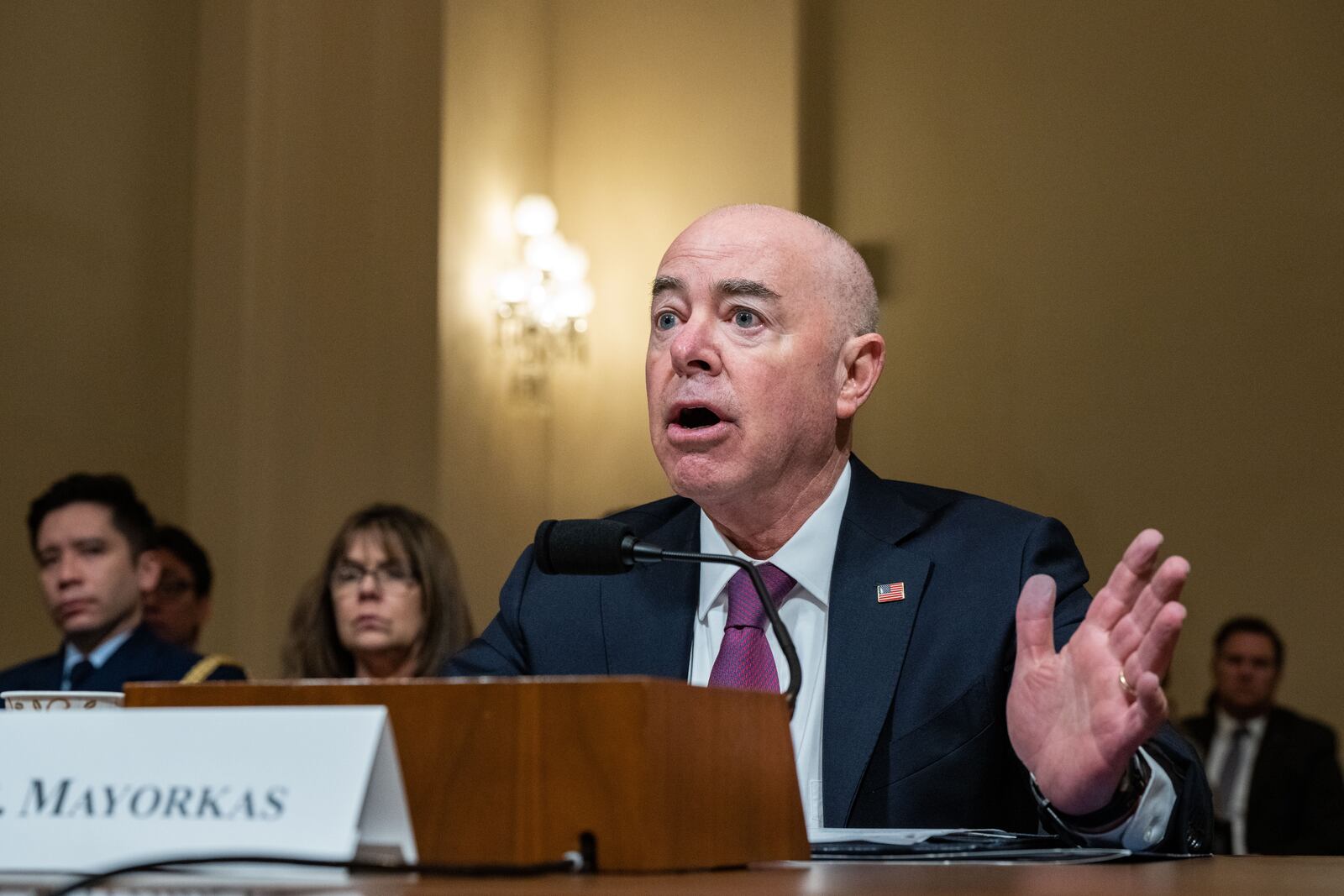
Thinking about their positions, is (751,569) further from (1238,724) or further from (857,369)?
(1238,724)

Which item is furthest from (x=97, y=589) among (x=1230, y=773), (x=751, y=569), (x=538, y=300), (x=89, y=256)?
(x=1230, y=773)

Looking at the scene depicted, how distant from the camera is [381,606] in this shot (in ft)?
13.7

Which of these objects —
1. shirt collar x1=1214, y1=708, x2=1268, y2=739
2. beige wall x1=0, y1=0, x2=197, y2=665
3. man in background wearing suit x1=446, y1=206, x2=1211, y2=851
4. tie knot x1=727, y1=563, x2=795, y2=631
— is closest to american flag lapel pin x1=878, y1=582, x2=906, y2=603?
man in background wearing suit x1=446, y1=206, x2=1211, y2=851

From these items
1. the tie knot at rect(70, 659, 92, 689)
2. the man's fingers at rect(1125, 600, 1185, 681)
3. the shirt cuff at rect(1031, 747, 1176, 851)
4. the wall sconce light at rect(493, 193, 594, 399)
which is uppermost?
the wall sconce light at rect(493, 193, 594, 399)

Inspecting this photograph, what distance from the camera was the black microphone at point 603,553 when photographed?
1.49 meters

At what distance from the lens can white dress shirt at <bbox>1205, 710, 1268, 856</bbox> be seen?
20.2 ft

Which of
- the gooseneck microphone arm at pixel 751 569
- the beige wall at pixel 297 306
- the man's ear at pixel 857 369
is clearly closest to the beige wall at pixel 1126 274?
the beige wall at pixel 297 306

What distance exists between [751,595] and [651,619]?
15 centimetres

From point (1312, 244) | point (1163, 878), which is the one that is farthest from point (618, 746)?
point (1312, 244)

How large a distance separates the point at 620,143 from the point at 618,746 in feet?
20.4

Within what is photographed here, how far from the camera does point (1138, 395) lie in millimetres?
6801

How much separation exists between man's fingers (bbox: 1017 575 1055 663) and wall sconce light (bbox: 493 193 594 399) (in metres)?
5.34

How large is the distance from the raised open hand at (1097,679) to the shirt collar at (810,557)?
554mm

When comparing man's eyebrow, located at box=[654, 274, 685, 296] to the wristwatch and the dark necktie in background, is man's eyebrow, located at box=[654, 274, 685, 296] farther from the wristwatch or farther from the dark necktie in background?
the dark necktie in background
